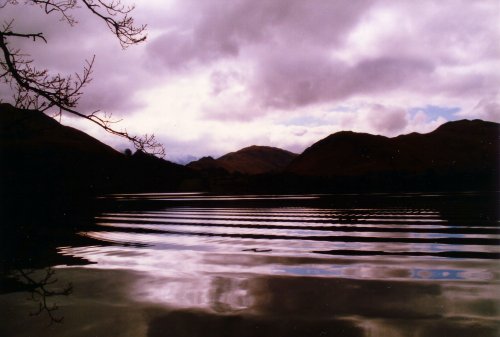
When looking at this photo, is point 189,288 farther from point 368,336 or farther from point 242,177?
point 242,177

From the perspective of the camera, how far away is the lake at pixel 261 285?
468 centimetres

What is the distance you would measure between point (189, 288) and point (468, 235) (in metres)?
8.60

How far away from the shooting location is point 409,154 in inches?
2598

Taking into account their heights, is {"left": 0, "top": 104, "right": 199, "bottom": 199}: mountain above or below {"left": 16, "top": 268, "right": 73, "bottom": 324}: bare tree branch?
above

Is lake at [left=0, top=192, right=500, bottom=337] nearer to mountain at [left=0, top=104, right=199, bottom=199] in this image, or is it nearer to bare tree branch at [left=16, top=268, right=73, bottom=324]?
bare tree branch at [left=16, top=268, right=73, bottom=324]

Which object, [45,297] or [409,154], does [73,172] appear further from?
[45,297]

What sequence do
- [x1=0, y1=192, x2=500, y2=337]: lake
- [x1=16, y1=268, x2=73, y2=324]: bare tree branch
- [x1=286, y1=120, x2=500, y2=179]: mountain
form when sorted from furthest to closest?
1. [x1=286, y1=120, x2=500, y2=179]: mountain
2. [x1=16, y1=268, x2=73, y2=324]: bare tree branch
3. [x1=0, y1=192, x2=500, y2=337]: lake

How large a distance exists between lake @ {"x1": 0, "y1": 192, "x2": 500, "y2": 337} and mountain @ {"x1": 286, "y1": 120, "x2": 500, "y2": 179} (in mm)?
46198

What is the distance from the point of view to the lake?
468 cm

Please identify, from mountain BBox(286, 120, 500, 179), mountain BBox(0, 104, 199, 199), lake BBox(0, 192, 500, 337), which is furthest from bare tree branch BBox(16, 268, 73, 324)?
mountain BBox(286, 120, 500, 179)

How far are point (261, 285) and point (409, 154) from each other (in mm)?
65447

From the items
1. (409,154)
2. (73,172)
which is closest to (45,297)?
(409,154)

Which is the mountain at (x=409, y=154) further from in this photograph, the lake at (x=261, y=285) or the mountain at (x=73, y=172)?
the lake at (x=261, y=285)

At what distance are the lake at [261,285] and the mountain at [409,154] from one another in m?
46.2
